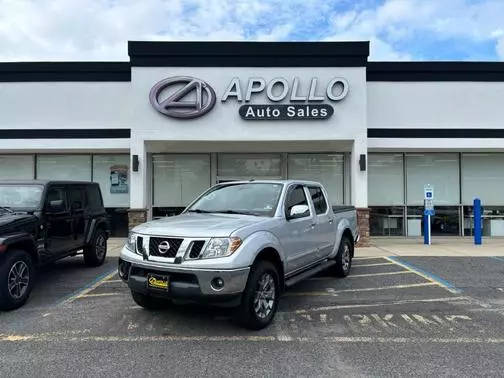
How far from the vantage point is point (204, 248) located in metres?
4.74

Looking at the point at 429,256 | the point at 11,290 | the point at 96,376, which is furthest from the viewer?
the point at 429,256

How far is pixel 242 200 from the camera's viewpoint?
6180mm

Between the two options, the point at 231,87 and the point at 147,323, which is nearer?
the point at 147,323

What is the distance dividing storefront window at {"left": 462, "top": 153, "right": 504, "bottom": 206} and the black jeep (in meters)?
12.9

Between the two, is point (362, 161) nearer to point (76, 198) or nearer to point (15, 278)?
point (76, 198)

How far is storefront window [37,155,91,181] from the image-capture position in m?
15.3

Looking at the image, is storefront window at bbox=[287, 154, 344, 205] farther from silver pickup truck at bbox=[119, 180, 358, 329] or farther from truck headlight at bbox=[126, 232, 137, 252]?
truck headlight at bbox=[126, 232, 137, 252]

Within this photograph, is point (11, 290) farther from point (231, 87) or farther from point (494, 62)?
point (494, 62)

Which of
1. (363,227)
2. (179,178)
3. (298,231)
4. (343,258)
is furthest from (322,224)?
(179,178)

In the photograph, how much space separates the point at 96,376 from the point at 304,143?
10.9 m

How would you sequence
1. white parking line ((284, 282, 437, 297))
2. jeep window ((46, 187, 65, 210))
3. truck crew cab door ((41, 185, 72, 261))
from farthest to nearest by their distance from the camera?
jeep window ((46, 187, 65, 210))
truck crew cab door ((41, 185, 72, 261))
white parking line ((284, 282, 437, 297))

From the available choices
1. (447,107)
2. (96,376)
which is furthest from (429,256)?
(96,376)

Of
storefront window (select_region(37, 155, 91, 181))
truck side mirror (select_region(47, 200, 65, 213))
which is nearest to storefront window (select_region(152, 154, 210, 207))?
storefront window (select_region(37, 155, 91, 181))

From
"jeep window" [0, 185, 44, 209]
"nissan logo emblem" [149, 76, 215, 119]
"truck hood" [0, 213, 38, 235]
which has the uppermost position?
"nissan logo emblem" [149, 76, 215, 119]
